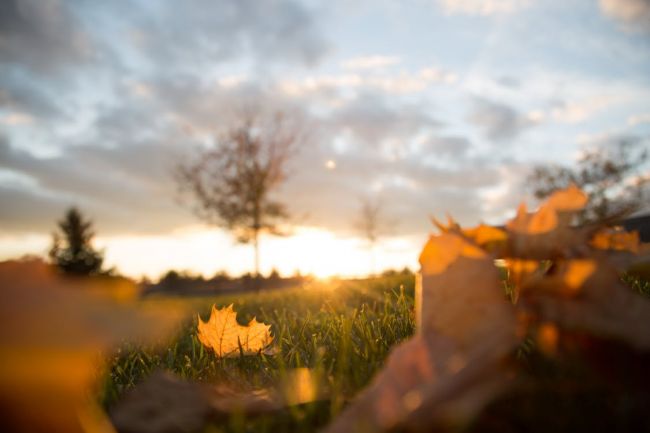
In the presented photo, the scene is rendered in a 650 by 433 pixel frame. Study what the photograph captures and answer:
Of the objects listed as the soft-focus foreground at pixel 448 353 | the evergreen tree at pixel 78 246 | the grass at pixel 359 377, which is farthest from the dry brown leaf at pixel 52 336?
the evergreen tree at pixel 78 246

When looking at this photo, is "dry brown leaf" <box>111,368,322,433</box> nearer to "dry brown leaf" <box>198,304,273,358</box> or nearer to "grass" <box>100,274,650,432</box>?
"grass" <box>100,274,650,432</box>

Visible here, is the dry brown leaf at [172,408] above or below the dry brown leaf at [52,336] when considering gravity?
below

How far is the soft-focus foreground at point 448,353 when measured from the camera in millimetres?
611

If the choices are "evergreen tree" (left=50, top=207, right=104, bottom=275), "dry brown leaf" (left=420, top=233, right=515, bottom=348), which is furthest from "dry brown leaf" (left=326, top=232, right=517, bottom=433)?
"evergreen tree" (left=50, top=207, right=104, bottom=275)

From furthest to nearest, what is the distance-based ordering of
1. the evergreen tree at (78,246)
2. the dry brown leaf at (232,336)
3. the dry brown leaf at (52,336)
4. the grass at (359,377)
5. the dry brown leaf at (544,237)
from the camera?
1. the evergreen tree at (78,246)
2. the dry brown leaf at (232,336)
3. the dry brown leaf at (544,237)
4. the grass at (359,377)
5. the dry brown leaf at (52,336)

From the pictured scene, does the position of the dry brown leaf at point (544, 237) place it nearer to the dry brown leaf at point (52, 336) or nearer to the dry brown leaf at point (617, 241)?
the dry brown leaf at point (617, 241)

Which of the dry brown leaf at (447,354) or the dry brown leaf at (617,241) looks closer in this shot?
the dry brown leaf at (447,354)

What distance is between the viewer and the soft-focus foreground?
24.1 inches

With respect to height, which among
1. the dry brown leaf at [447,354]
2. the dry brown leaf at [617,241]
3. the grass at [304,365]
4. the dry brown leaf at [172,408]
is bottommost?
the grass at [304,365]

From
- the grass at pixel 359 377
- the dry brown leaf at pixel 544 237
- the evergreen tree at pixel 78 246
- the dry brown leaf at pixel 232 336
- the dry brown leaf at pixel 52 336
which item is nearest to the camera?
the dry brown leaf at pixel 52 336

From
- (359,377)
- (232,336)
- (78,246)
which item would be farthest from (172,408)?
(78,246)

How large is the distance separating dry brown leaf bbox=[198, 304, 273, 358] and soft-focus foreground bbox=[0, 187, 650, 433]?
1.52 ft

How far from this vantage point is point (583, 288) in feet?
2.40

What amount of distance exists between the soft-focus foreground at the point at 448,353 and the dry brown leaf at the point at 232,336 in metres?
0.46
